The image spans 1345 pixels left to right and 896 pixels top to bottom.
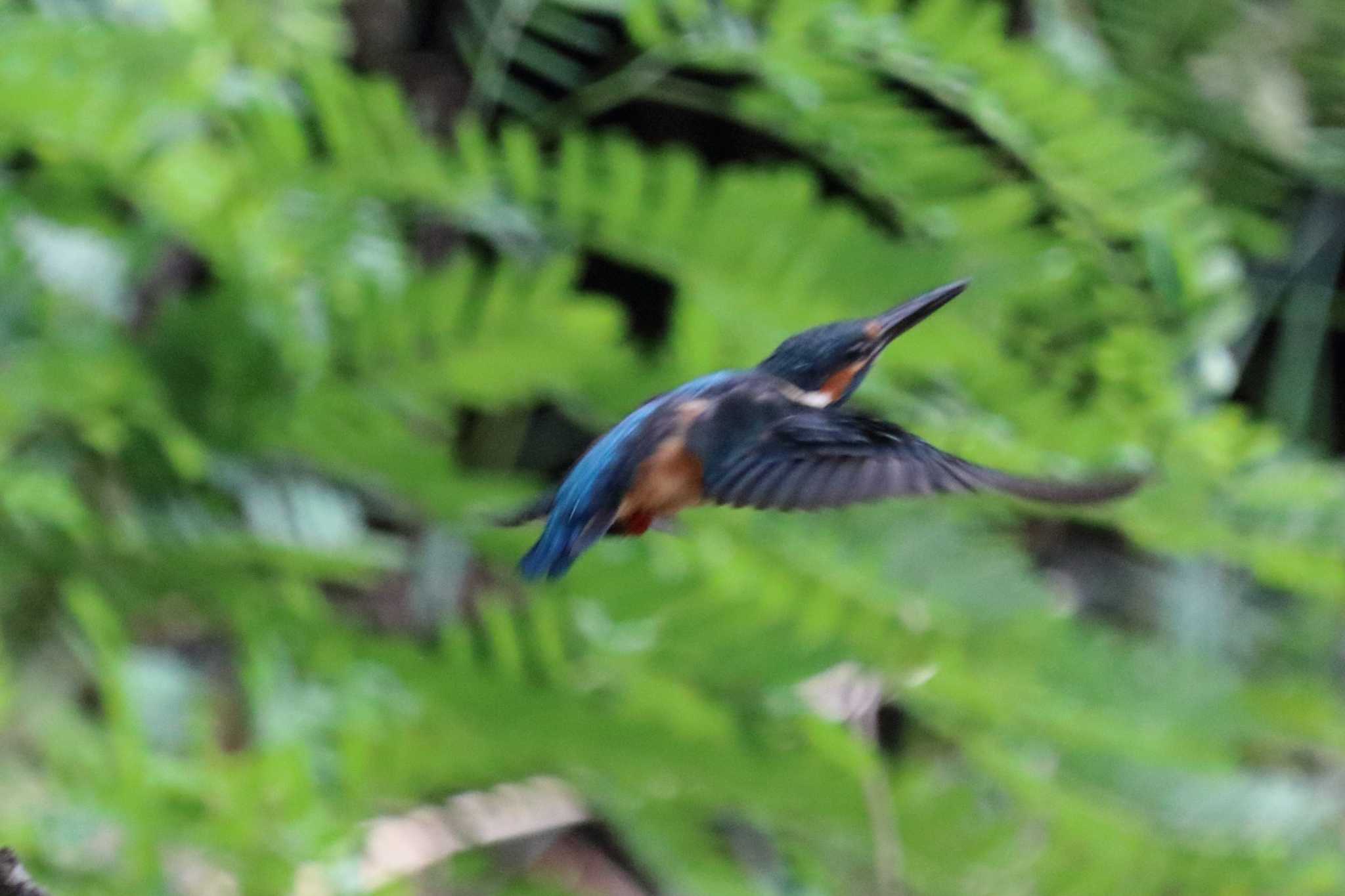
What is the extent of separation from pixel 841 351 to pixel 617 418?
2.32 feet

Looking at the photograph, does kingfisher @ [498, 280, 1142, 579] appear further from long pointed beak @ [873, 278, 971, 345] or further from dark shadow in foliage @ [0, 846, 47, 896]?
dark shadow in foliage @ [0, 846, 47, 896]

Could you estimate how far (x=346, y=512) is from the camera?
4.26 feet

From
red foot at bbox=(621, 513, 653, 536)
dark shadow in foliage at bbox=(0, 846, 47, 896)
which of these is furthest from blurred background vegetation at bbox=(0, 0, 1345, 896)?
dark shadow in foliage at bbox=(0, 846, 47, 896)

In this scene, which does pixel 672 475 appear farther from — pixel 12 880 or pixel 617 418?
pixel 617 418

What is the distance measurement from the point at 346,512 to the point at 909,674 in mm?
494

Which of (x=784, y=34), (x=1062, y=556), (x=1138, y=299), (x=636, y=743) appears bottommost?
(x=1062, y=556)

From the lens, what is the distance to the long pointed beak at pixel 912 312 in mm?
420

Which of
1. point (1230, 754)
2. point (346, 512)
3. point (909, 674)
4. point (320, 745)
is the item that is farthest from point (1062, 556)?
point (320, 745)

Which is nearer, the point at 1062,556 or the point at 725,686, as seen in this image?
the point at 725,686

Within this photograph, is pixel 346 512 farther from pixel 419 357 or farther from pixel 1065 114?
pixel 1065 114

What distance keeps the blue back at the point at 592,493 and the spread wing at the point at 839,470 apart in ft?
0.15

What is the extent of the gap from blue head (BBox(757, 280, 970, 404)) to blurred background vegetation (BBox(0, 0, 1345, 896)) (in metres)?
0.45

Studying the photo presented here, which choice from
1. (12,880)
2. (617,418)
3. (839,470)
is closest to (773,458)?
(839,470)

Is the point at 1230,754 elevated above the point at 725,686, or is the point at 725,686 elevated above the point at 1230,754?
the point at 725,686
